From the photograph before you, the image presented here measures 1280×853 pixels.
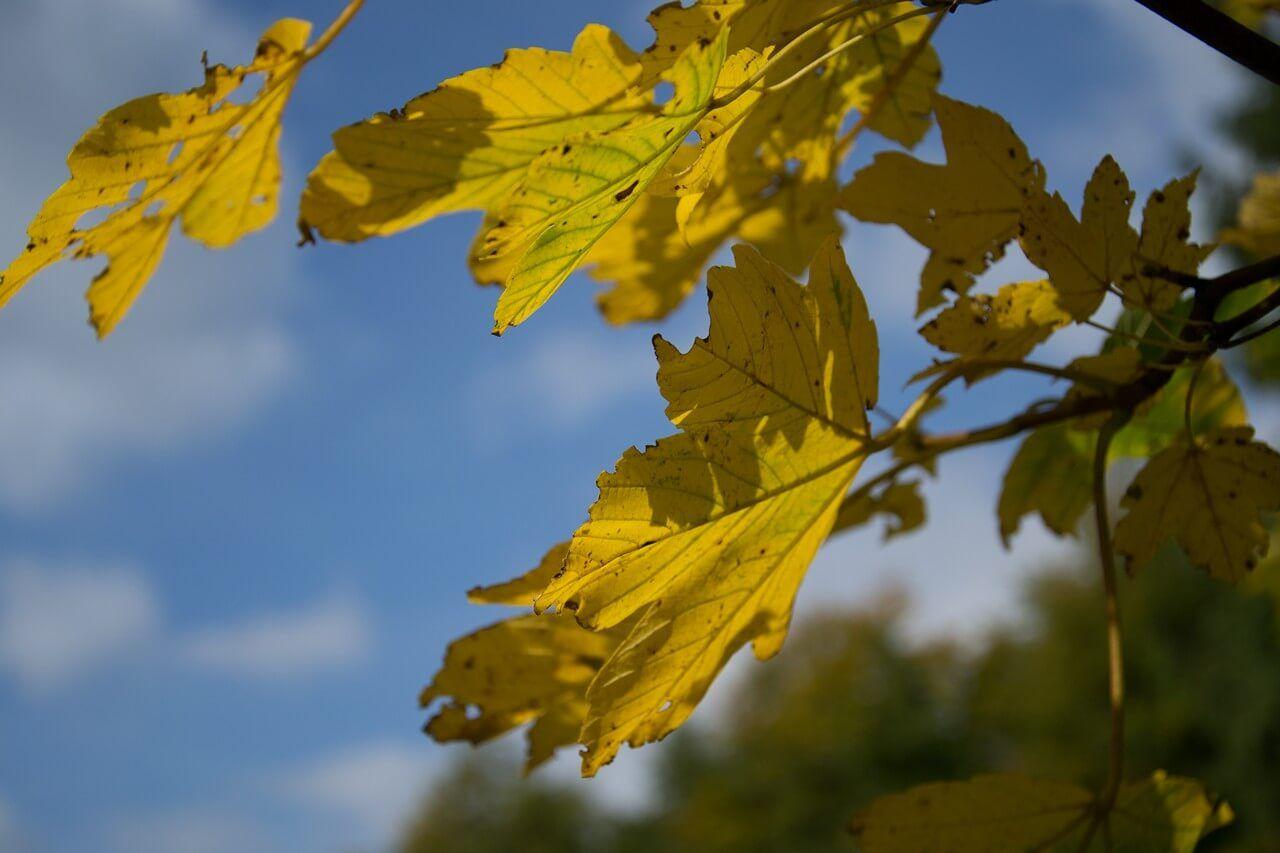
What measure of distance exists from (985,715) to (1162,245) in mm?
12822

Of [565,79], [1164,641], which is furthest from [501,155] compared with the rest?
[1164,641]

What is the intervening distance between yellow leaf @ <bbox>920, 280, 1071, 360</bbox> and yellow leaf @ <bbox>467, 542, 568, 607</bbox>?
0.26 m

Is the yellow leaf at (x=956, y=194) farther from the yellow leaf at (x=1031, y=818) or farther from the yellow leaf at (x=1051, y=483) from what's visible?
the yellow leaf at (x=1031, y=818)

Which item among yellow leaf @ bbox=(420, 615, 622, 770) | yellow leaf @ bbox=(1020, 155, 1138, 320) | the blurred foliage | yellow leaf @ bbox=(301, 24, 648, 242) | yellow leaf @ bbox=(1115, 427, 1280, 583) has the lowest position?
yellow leaf @ bbox=(1115, 427, 1280, 583)

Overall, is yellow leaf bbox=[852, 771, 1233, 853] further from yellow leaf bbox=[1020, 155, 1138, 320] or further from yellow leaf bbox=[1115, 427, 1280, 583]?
yellow leaf bbox=[1020, 155, 1138, 320]

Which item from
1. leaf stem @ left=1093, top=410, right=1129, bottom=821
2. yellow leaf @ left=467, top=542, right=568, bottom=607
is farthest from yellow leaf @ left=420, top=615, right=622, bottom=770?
leaf stem @ left=1093, top=410, right=1129, bottom=821

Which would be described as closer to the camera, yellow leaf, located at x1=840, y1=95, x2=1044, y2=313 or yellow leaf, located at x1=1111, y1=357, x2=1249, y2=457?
yellow leaf, located at x1=840, y1=95, x2=1044, y2=313

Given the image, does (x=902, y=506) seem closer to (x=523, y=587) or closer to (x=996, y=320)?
(x=996, y=320)

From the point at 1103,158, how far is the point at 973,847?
0.42 m

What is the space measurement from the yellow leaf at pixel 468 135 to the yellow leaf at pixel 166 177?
47mm

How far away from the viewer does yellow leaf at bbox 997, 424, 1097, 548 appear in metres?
0.81

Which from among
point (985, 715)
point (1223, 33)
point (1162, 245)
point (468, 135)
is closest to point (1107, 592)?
point (1162, 245)

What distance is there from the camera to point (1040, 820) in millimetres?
655

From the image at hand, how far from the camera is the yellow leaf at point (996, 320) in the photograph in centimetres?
62
